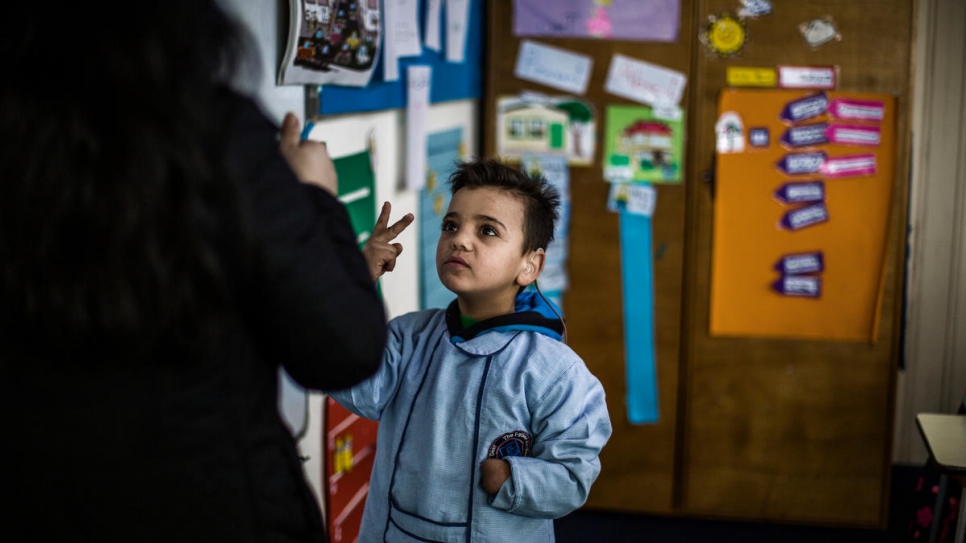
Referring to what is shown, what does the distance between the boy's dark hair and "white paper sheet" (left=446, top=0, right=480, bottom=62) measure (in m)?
1.25

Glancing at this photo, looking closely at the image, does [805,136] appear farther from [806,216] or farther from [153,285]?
[153,285]

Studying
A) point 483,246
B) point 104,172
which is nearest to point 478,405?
point 483,246

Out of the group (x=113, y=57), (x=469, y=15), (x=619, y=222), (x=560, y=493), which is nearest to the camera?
(x=113, y=57)

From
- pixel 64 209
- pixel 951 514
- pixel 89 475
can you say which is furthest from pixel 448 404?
pixel 951 514

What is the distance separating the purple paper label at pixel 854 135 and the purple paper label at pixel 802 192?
151 millimetres

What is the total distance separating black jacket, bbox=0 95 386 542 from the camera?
88 centimetres

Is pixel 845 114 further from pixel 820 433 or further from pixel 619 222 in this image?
pixel 820 433

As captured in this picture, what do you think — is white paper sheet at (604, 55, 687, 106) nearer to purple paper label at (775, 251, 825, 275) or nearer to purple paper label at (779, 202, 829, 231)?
purple paper label at (779, 202, 829, 231)

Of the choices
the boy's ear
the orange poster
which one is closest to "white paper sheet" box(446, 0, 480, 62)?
the orange poster

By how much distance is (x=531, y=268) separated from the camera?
5.24 ft

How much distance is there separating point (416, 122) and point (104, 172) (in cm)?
170

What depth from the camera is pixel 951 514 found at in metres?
2.42

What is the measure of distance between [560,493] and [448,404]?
Answer: 0.68ft

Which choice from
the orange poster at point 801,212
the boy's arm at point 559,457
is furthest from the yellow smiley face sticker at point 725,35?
the boy's arm at point 559,457
